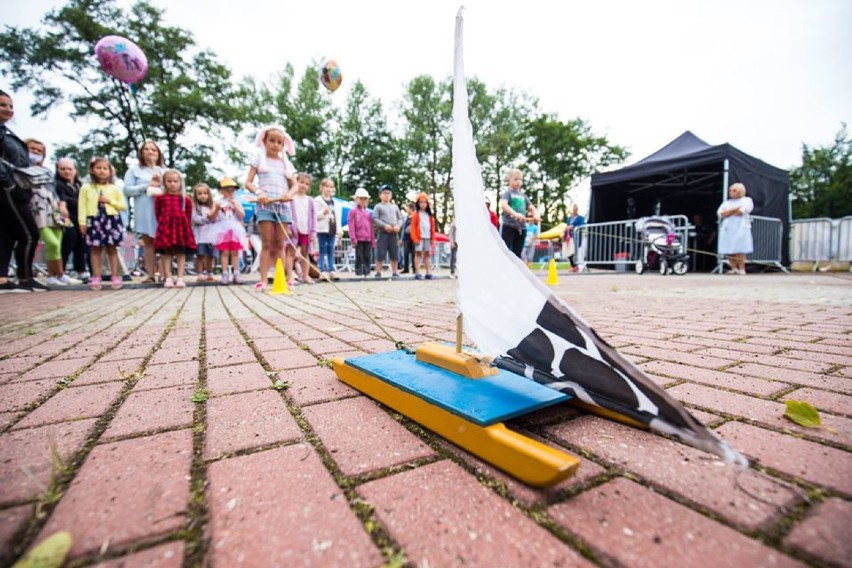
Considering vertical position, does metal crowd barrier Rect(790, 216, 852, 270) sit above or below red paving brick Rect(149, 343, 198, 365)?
above

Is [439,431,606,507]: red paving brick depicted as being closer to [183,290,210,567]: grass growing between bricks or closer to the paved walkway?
the paved walkway

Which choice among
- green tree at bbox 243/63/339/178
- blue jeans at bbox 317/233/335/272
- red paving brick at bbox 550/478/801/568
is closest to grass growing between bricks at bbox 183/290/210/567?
red paving brick at bbox 550/478/801/568

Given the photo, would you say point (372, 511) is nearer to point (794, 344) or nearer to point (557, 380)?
point (557, 380)

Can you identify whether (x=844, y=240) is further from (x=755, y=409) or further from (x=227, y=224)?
(x=227, y=224)

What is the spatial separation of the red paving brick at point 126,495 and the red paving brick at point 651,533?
746 millimetres

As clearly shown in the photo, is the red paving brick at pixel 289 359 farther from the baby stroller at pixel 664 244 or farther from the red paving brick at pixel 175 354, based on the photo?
the baby stroller at pixel 664 244

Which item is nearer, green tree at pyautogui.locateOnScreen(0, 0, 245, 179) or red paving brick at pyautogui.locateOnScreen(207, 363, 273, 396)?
red paving brick at pyautogui.locateOnScreen(207, 363, 273, 396)

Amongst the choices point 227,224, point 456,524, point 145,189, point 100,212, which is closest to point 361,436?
point 456,524

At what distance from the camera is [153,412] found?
4.16 ft

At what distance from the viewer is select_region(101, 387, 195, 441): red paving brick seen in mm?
1153

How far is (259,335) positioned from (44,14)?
22.5 m

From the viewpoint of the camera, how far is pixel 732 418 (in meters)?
1.17

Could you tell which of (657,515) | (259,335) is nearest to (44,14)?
(259,335)

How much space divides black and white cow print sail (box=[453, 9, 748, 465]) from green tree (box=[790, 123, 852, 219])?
29161mm
